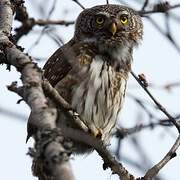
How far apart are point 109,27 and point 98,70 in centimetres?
95

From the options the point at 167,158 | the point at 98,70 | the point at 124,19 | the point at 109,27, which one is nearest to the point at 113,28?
the point at 109,27

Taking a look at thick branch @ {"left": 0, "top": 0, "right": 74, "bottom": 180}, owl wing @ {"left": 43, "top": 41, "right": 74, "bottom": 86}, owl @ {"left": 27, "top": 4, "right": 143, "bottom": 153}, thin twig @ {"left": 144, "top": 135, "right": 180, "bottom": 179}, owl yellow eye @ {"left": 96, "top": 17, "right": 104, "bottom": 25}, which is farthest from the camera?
owl yellow eye @ {"left": 96, "top": 17, "right": 104, "bottom": 25}

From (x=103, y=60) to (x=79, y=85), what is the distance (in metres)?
0.44

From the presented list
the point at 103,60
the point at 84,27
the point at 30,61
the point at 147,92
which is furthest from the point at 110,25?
the point at 30,61

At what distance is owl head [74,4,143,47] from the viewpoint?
18.4 ft

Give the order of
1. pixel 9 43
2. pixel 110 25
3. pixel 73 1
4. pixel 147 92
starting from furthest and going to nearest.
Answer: pixel 110 25 → pixel 73 1 → pixel 147 92 → pixel 9 43

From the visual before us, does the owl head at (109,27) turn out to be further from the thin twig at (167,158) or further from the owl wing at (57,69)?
the thin twig at (167,158)

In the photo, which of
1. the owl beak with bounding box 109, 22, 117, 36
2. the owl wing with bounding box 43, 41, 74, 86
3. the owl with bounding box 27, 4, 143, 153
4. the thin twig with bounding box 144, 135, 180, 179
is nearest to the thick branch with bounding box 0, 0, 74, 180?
the owl with bounding box 27, 4, 143, 153

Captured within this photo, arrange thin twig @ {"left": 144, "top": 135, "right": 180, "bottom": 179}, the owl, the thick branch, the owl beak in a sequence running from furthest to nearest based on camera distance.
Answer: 1. the owl beak
2. the owl
3. thin twig @ {"left": 144, "top": 135, "right": 180, "bottom": 179}
4. the thick branch

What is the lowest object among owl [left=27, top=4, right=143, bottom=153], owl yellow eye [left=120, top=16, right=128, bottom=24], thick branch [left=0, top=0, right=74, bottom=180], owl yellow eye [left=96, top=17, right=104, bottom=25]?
thick branch [left=0, top=0, right=74, bottom=180]

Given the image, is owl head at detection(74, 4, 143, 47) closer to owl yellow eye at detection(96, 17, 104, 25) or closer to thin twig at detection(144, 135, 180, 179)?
owl yellow eye at detection(96, 17, 104, 25)

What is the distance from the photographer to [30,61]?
2736mm

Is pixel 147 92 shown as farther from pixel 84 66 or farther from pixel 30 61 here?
pixel 84 66

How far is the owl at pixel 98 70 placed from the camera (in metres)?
4.77
